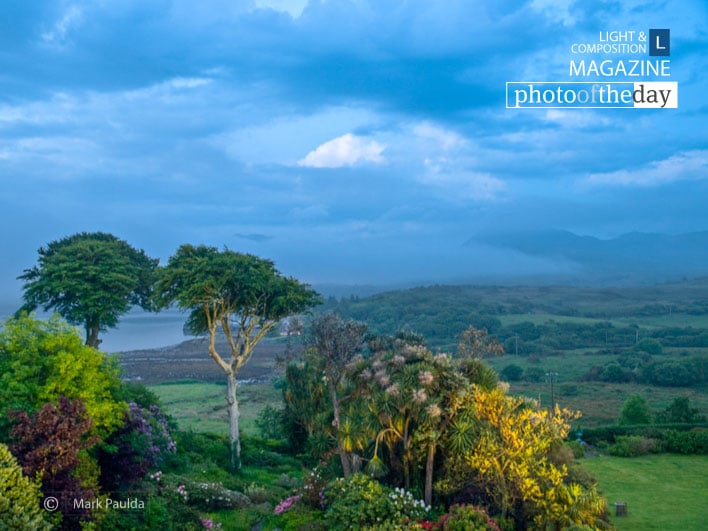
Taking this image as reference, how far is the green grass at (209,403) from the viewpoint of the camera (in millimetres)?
43000

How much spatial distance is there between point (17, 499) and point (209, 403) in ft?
141

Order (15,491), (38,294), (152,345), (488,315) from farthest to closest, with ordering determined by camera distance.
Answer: (488,315), (152,345), (38,294), (15,491)

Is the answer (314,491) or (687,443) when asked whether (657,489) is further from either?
(314,491)


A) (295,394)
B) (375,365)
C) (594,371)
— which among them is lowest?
(594,371)

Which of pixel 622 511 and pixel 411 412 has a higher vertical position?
pixel 411 412

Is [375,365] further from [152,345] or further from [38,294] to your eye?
[152,345]

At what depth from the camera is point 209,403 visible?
5366 cm

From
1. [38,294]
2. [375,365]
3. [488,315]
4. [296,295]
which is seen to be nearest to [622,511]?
[375,365]

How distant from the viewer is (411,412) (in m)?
15.6

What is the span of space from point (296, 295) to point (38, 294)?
13615 mm

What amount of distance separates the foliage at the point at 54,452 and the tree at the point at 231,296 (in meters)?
9.61

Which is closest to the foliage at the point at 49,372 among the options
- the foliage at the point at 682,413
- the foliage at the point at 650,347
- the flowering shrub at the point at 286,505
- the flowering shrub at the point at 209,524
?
the flowering shrub at the point at 209,524

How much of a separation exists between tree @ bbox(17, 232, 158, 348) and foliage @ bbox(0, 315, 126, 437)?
10.2m

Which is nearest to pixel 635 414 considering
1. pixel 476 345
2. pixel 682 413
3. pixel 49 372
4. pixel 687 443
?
pixel 682 413
